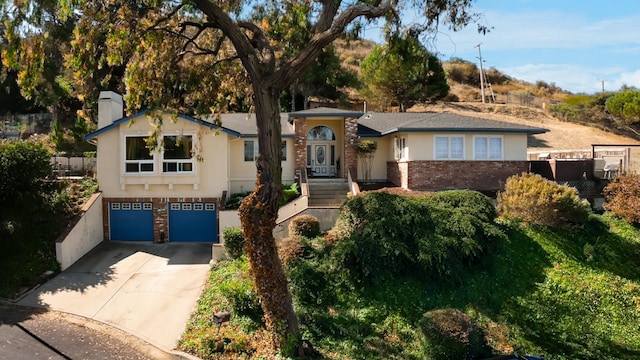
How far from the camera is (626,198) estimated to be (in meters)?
17.5

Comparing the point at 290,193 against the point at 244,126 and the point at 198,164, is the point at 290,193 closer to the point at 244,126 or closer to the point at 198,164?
the point at 198,164

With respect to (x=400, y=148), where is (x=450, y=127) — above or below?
above

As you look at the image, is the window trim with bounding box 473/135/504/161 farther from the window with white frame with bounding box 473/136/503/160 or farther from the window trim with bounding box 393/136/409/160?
the window trim with bounding box 393/136/409/160

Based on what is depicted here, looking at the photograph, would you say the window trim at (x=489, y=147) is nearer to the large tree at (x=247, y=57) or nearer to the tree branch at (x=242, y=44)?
the large tree at (x=247, y=57)

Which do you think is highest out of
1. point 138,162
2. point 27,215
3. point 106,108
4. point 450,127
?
point 106,108

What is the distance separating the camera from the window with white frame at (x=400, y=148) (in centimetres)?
2136

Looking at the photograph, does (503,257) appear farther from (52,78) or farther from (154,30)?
(52,78)

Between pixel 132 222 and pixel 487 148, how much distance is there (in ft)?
52.0

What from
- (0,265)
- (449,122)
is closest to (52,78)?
(0,265)

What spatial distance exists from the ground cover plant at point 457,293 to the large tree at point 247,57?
1859 mm

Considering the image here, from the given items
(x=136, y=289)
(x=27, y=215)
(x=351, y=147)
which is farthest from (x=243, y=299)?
(x=351, y=147)

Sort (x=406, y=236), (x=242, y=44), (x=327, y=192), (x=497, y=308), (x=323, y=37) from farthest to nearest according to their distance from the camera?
1. (x=327, y=192)
2. (x=406, y=236)
3. (x=497, y=308)
4. (x=323, y=37)
5. (x=242, y=44)

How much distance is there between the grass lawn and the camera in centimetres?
1099

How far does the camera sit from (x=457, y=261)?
43.4ft
